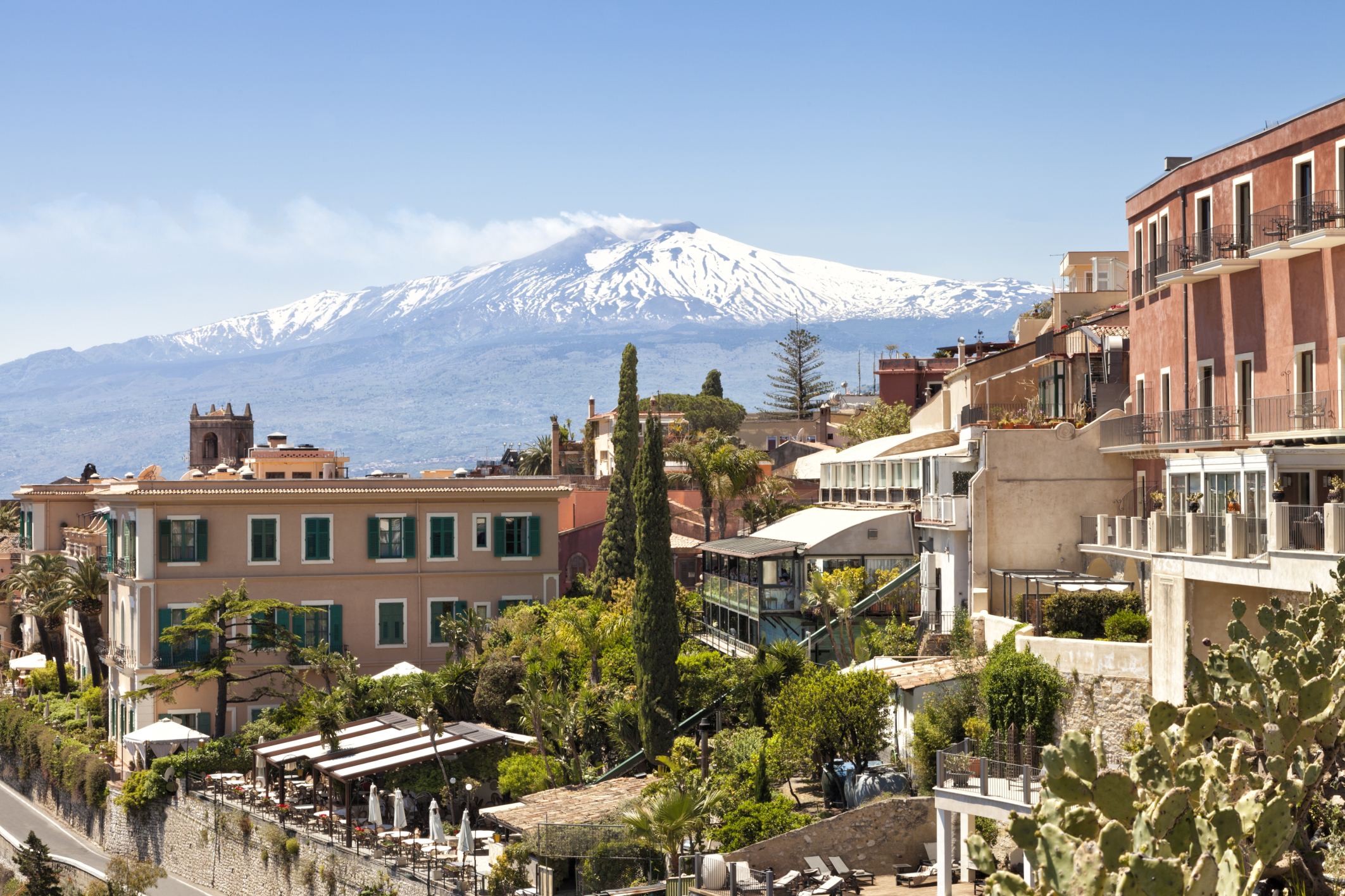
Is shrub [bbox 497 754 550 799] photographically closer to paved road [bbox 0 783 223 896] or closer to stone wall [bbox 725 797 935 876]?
stone wall [bbox 725 797 935 876]

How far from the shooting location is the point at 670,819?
84.8ft

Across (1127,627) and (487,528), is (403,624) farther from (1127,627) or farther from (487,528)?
(1127,627)

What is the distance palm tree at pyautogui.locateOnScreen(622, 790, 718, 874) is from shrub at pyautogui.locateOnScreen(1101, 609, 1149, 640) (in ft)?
26.6

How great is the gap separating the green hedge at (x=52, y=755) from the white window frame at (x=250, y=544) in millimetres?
7235

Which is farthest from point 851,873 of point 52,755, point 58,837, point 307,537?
point 52,755

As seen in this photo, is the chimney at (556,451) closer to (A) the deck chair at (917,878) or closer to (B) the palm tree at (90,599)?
(B) the palm tree at (90,599)

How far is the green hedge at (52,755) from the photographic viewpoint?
4097 cm

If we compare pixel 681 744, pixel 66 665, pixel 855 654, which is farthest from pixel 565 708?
pixel 66 665

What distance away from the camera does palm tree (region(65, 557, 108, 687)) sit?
46094 mm

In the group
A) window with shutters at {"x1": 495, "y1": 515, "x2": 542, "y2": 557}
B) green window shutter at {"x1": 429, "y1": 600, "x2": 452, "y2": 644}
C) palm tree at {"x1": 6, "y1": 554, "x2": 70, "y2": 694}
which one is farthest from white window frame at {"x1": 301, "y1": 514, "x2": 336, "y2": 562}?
palm tree at {"x1": 6, "y1": 554, "x2": 70, "y2": 694}

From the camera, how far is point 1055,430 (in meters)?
32.2

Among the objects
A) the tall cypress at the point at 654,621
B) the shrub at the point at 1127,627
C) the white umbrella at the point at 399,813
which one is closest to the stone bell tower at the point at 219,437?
the tall cypress at the point at 654,621

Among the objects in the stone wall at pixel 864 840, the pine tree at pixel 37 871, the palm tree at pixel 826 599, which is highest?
the palm tree at pixel 826 599

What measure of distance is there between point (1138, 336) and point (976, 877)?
13938 millimetres
